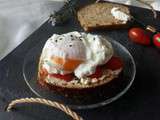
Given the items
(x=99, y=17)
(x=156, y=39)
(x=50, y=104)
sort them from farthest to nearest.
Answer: (x=99, y=17), (x=156, y=39), (x=50, y=104)

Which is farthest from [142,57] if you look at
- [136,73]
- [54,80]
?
[54,80]

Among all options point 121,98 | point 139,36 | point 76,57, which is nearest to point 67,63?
point 76,57

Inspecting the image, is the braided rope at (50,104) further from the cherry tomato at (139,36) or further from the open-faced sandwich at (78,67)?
the cherry tomato at (139,36)

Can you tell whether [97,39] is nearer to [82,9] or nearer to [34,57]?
[34,57]

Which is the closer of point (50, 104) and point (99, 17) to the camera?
point (50, 104)

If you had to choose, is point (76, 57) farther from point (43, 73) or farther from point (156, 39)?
point (156, 39)

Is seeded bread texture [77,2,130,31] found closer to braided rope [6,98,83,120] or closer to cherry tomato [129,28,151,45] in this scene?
cherry tomato [129,28,151,45]
